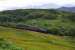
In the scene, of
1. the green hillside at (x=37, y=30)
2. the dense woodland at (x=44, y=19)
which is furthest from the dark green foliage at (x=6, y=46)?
the dense woodland at (x=44, y=19)

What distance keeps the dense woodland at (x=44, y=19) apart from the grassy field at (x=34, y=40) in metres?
0.17

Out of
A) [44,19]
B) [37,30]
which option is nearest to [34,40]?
[37,30]

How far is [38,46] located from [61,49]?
29cm

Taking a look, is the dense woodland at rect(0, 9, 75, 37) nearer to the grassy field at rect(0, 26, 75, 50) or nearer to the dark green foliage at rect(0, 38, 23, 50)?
the grassy field at rect(0, 26, 75, 50)

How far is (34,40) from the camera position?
2.87 metres

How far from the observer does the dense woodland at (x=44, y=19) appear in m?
3.12

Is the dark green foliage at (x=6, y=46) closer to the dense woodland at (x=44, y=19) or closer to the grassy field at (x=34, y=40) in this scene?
the grassy field at (x=34, y=40)

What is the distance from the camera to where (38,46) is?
8.93ft

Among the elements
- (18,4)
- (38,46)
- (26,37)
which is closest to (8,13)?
(18,4)

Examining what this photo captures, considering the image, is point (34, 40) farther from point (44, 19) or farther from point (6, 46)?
point (44, 19)

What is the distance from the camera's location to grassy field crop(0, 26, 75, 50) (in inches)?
107

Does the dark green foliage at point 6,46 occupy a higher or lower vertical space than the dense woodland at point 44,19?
lower

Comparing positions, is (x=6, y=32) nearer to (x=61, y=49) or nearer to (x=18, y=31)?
(x=18, y=31)

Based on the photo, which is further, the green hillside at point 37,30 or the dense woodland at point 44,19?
the dense woodland at point 44,19
